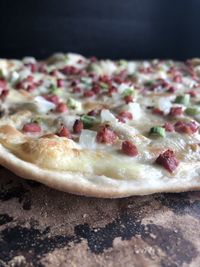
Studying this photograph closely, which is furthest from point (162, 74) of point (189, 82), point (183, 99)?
point (183, 99)

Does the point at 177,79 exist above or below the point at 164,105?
below

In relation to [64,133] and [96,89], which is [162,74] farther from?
[64,133]

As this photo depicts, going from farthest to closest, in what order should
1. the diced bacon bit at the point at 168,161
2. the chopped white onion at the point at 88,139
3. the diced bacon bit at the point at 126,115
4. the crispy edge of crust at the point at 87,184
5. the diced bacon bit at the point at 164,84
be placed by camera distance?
the diced bacon bit at the point at 164,84
the diced bacon bit at the point at 126,115
the chopped white onion at the point at 88,139
the diced bacon bit at the point at 168,161
the crispy edge of crust at the point at 87,184

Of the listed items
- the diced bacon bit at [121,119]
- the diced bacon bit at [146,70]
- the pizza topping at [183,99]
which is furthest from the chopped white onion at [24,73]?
the pizza topping at [183,99]

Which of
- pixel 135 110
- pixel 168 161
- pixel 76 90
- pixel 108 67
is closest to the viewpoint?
pixel 168 161

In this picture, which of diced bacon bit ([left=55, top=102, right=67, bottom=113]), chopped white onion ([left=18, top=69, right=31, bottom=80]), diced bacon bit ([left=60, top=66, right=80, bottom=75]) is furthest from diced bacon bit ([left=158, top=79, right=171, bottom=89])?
chopped white onion ([left=18, top=69, right=31, bottom=80])

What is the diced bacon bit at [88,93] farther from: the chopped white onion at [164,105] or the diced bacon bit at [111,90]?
the chopped white onion at [164,105]

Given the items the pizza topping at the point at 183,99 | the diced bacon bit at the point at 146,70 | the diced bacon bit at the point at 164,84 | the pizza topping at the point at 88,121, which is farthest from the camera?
the diced bacon bit at the point at 146,70
